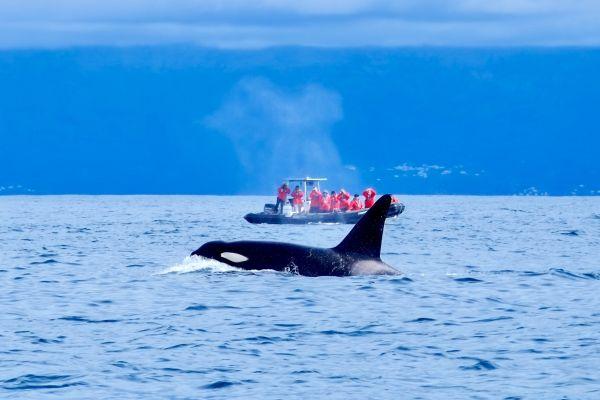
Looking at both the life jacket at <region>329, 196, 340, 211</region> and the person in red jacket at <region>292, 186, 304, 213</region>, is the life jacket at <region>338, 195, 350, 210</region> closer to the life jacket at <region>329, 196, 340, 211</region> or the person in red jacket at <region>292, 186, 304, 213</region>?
the life jacket at <region>329, 196, 340, 211</region>

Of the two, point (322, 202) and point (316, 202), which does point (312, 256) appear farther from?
point (316, 202)

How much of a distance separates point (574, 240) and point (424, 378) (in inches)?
1338

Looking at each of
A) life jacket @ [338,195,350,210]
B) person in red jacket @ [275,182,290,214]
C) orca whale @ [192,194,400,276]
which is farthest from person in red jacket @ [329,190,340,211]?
orca whale @ [192,194,400,276]

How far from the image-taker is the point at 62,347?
49.5 feet

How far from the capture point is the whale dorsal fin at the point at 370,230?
846 inches

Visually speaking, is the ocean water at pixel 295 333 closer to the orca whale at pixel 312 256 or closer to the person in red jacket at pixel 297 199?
the orca whale at pixel 312 256

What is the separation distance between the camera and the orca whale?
2209 cm

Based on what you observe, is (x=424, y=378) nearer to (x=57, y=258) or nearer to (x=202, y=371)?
(x=202, y=371)

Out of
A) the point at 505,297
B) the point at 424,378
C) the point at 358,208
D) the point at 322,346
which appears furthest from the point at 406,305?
the point at 358,208

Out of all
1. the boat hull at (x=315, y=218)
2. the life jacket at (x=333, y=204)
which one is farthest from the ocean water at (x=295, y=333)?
the life jacket at (x=333, y=204)

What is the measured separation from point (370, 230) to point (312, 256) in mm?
1325

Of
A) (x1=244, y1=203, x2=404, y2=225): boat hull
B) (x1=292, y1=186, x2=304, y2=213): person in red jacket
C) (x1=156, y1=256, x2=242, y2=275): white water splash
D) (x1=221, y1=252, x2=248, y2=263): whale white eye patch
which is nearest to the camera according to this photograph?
(x1=221, y1=252, x2=248, y2=263): whale white eye patch

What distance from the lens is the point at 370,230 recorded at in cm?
2164

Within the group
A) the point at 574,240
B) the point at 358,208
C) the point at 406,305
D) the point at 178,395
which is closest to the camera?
the point at 178,395
